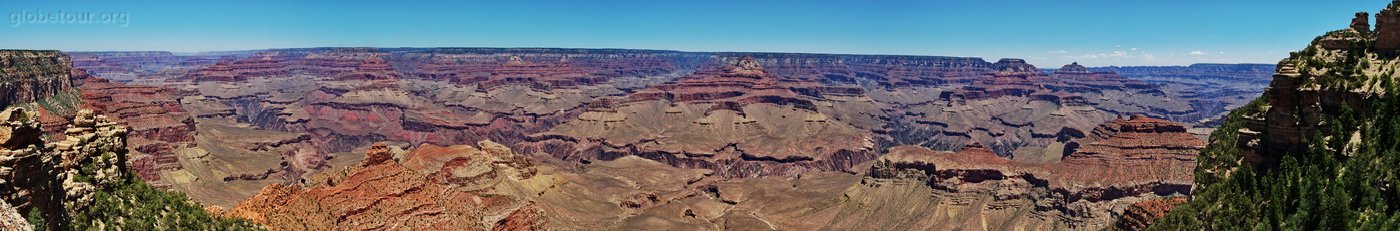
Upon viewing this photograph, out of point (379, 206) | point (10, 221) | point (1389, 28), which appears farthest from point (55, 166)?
point (1389, 28)

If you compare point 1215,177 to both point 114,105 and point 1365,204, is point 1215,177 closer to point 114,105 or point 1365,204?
point 1365,204

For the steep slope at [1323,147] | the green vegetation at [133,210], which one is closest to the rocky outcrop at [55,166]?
the green vegetation at [133,210]

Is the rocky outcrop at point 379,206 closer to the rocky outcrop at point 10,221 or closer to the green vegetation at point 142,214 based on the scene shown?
the green vegetation at point 142,214

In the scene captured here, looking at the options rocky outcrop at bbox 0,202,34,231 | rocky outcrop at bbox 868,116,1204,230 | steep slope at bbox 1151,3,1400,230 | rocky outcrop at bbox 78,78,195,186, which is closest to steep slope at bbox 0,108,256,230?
rocky outcrop at bbox 0,202,34,231

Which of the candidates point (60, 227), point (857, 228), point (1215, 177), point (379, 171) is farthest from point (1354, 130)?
point (857, 228)

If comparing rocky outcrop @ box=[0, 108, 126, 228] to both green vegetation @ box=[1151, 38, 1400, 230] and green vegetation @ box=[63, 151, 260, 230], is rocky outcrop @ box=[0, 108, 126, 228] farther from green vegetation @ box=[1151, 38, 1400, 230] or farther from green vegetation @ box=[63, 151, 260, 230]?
green vegetation @ box=[1151, 38, 1400, 230]

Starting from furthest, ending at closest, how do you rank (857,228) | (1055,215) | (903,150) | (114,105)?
(114,105) < (903,150) < (857,228) < (1055,215)

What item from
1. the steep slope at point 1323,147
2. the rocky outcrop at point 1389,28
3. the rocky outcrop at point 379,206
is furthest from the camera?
the rocky outcrop at point 379,206
